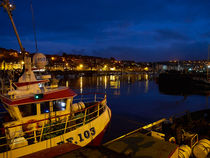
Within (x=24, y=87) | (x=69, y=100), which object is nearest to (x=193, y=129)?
(x=69, y=100)

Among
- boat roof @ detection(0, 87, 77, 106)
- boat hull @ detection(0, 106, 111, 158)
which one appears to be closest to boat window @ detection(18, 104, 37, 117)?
boat roof @ detection(0, 87, 77, 106)

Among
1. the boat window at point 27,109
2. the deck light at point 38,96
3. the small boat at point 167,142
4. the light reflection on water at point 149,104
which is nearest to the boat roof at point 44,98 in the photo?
the deck light at point 38,96

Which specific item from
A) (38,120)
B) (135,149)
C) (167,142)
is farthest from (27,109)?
(167,142)

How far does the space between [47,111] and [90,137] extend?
113 inches

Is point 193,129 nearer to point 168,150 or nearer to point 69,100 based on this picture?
point 168,150

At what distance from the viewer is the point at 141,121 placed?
19.6 meters

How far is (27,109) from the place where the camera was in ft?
26.0

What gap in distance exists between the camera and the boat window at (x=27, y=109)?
7.81 m

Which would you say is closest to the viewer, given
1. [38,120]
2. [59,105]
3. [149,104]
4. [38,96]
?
[38,120]

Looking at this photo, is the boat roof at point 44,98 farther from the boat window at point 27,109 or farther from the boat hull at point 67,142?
the boat hull at point 67,142

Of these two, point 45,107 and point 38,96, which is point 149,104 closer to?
point 45,107

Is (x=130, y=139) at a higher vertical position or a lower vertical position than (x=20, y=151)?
higher

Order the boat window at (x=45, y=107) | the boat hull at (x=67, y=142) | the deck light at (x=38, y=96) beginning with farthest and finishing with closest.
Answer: the boat window at (x=45, y=107) → the deck light at (x=38, y=96) → the boat hull at (x=67, y=142)

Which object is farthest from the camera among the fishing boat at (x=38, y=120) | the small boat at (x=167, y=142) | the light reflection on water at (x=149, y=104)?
the light reflection on water at (x=149, y=104)
